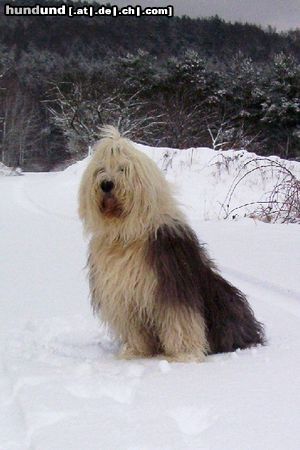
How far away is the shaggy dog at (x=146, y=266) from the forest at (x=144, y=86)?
701 inches

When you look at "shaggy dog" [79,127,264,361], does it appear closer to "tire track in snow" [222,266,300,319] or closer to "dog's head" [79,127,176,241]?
"dog's head" [79,127,176,241]

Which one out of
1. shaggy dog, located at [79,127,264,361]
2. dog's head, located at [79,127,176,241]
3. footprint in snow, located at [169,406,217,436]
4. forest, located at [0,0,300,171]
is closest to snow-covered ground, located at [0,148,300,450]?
footprint in snow, located at [169,406,217,436]

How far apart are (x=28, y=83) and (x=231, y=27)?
63.7 feet

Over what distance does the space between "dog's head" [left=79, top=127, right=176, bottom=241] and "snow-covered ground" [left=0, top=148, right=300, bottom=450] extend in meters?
0.43

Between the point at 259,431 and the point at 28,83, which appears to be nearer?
the point at 259,431

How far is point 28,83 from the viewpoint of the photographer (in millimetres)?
44656

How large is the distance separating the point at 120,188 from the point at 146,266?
1.50ft

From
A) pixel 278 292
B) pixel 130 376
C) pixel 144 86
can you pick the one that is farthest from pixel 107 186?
pixel 144 86

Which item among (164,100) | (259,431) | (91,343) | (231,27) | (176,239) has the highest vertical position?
(231,27)

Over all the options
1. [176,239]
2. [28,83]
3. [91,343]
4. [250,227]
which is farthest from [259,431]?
[28,83]

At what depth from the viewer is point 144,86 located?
33188 millimetres

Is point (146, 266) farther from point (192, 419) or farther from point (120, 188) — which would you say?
point (192, 419)

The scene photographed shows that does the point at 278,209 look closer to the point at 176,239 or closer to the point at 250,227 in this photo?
the point at 250,227

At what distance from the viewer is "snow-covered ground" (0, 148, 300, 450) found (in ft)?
7.41
